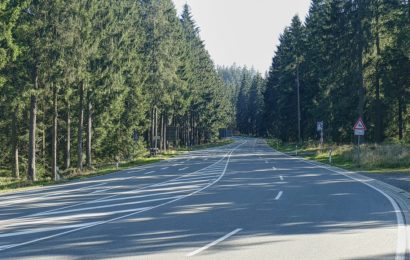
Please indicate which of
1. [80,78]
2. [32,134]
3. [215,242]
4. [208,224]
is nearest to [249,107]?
[80,78]

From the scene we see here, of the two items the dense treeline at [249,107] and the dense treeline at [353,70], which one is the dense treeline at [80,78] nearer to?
the dense treeline at [353,70]

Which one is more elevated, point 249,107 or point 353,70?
point 249,107

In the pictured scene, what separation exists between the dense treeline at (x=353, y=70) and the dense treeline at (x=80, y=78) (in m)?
16.2

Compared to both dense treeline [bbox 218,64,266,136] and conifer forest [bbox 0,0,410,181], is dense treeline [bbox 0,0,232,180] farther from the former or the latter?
dense treeline [bbox 218,64,266,136]

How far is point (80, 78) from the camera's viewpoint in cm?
3244

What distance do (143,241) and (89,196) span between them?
9406 millimetres

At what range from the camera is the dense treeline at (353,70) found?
126 ft

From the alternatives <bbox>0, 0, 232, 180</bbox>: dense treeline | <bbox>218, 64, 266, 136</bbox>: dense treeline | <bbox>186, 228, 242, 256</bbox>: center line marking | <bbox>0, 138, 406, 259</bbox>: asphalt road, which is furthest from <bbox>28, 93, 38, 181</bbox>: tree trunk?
<bbox>218, 64, 266, 136</bbox>: dense treeline

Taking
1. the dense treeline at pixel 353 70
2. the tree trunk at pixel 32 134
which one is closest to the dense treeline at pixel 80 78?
the tree trunk at pixel 32 134

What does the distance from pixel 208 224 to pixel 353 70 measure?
109 feet

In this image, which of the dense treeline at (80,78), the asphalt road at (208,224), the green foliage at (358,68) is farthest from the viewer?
the green foliage at (358,68)

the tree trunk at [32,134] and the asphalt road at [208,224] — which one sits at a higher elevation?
the tree trunk at [32,134]

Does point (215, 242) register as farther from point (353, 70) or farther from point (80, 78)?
point (353, 70)

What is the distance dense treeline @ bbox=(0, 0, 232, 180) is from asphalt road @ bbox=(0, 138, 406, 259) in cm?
1320
